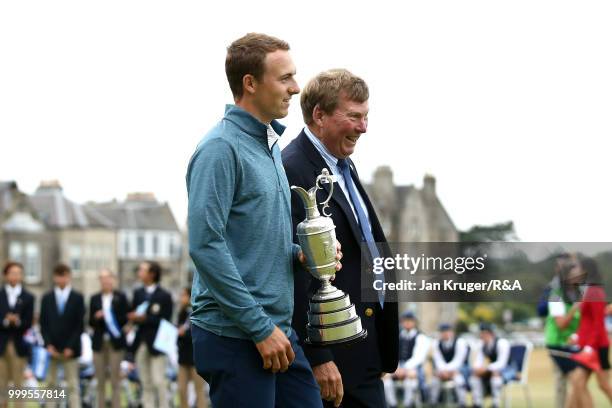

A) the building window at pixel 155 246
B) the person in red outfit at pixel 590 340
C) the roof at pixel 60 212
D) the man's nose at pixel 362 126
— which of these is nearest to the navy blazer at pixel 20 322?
the person in red outfit at pixel 590 340

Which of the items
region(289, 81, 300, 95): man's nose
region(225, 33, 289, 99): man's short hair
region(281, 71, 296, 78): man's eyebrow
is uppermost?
region(225, 33, 289, 99): man's short hair

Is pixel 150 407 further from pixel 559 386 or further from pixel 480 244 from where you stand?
pixel 480 244

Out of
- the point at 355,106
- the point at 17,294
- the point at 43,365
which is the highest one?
the point at 355,106

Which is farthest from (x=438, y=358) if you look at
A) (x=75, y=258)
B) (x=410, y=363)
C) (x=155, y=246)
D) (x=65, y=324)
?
(x=155, y=246)

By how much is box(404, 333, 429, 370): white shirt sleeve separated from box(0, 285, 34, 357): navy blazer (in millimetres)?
6400

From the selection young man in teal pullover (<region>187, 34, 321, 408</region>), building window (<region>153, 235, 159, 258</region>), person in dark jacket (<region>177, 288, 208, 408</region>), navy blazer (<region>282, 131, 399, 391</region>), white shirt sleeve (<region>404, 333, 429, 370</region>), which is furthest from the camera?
building window (<region>153, 235, 159, 258</region>)

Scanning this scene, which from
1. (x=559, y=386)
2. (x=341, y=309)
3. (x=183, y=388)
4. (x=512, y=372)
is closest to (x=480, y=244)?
(x=341, y=309)

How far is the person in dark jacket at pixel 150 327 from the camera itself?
14.8m

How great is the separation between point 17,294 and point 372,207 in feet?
35.1

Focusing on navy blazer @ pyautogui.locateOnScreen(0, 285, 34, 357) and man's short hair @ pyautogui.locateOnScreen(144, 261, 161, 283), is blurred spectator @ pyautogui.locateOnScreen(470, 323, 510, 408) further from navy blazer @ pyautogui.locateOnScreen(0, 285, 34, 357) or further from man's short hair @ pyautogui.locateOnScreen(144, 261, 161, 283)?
navy blazer @ pyautogui.locateOnScreen(0, 285, 34, 357)

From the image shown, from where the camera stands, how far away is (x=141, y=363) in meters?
15.0

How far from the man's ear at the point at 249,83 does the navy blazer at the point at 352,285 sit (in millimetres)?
867

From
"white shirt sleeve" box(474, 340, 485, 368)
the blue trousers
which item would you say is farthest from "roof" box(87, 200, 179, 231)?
the blue trousers

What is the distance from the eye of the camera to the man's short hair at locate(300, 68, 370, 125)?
5117 mm
